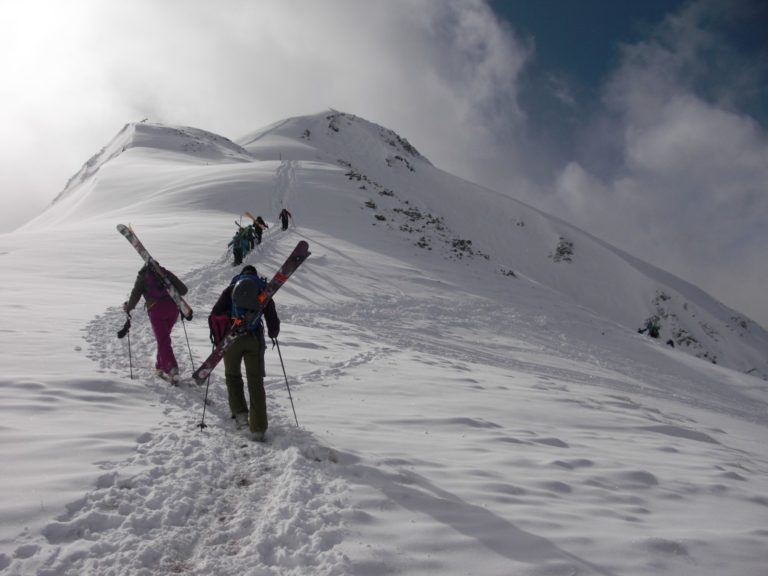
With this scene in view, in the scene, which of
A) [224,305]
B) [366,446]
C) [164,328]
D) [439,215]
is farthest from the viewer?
[439,215]

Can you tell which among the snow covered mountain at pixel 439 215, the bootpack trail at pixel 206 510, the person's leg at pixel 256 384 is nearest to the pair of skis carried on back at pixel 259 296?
the person's leg at pixel 256 384

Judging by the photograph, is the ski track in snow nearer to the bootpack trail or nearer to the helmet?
the bootpack trail

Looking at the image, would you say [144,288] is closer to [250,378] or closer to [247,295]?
[247,295]

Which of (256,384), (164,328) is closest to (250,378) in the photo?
(256,384)

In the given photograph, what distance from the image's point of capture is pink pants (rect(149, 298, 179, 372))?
7094 millimetres

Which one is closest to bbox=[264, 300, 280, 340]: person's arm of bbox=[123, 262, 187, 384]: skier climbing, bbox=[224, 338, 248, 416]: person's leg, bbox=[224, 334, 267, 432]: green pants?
bbox=[224, 334, 267, 432]: green pants

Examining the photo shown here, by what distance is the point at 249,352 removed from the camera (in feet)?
18.1

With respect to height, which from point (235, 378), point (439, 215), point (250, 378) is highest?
point (439, 215)

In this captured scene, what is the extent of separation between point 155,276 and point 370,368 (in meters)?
4.14

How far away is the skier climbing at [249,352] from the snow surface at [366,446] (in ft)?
1.00

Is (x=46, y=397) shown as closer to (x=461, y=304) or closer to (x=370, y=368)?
(x=370, y=368)

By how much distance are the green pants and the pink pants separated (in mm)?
1834

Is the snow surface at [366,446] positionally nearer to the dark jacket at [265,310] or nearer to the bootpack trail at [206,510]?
the bootpack trail at [206,510]

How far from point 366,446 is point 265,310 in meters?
1.92
